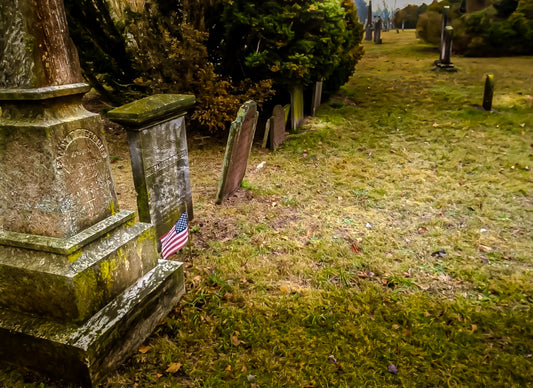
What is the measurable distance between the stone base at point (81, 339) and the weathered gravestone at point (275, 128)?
5496 millimetres

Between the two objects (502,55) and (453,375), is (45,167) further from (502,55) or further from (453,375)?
(502,55)

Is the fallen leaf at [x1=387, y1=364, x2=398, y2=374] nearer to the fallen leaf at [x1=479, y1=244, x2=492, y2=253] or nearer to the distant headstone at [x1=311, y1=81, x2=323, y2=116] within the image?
the fallen leaf at [x1=479, y1=244, x2=492, y2=253]

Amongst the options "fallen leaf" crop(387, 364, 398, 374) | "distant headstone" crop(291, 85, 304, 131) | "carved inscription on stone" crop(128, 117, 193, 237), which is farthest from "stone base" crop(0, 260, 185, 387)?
"distant headstone" crop(291, 85, 304, 131)

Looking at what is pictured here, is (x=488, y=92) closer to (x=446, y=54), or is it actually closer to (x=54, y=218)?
(x=446, y=54)

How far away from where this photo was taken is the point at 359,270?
13.6 feet

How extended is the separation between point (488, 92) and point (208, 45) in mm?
7162

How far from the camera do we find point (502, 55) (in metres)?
16.1

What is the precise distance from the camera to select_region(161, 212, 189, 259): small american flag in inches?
154

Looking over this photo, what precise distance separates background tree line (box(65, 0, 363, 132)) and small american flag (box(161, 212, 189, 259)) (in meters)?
3.79

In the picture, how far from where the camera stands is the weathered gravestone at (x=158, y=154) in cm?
380

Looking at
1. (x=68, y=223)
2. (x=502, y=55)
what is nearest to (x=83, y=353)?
(x=68, y=223)

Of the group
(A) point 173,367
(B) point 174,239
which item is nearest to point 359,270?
(B) point 174,239

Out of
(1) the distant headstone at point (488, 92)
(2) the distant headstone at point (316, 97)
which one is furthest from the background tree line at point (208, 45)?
(1) the distant headstone at point (488, 92)

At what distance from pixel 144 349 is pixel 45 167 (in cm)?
159
